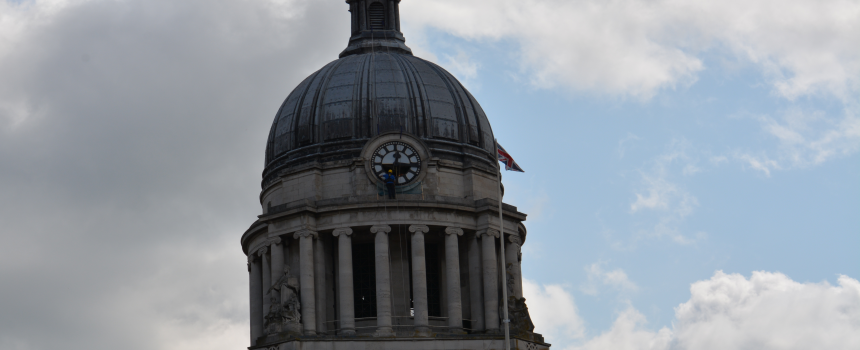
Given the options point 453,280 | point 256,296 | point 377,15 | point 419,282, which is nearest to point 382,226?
point 419,282

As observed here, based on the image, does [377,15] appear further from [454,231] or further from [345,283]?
[345,283]

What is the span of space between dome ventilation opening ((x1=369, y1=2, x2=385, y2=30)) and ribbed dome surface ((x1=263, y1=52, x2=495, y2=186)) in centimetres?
356

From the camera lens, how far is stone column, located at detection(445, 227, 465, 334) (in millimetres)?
77375

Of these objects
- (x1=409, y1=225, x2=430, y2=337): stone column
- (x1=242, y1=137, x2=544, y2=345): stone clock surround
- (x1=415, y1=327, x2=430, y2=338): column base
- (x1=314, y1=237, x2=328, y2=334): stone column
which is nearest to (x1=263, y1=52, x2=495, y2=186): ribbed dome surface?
(x1=242, y1=137, x2=544, y2=345): stone clock surround

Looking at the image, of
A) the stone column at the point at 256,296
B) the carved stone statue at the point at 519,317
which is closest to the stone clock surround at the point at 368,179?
the stone column at the point at 256,296

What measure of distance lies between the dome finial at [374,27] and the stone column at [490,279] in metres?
14.6

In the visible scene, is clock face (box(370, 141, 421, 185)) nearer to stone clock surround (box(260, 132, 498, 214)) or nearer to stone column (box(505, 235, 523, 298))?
stone clock surround (box(260, 132, 498, 214))

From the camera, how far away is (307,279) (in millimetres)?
77438

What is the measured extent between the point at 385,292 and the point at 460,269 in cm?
495

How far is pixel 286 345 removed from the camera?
7469 cm

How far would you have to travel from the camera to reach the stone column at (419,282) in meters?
76.5

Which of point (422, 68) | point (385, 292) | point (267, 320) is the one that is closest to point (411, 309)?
point (385, 292)

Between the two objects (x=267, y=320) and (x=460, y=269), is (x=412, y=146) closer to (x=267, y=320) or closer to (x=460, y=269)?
(x=460, y=269)

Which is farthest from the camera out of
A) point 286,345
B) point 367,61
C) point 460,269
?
point 367,61
